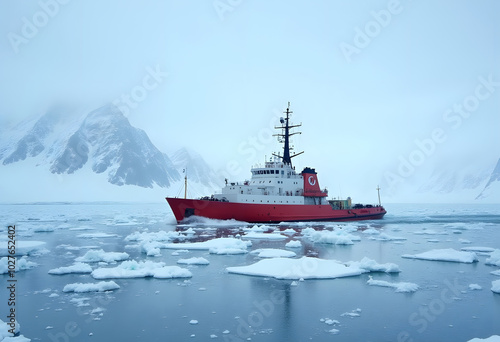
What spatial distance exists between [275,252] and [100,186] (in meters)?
144

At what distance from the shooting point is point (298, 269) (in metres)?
13.5

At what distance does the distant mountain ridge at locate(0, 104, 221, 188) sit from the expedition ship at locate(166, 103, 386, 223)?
430 ft

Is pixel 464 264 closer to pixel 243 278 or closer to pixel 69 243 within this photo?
pixel 243 278

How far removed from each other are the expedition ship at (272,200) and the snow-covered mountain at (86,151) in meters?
125

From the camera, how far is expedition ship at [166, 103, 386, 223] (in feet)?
107

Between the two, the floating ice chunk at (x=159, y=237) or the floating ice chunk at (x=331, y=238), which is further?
the floating ice chunk at (x=159, y=237)

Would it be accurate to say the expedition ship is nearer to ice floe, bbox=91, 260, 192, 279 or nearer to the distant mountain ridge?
ice floe, bbox=91, 260, 192, 279

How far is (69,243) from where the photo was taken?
22.4m

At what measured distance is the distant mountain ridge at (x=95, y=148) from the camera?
156 metres

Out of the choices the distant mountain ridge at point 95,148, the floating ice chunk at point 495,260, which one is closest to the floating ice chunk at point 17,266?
the floating ice chunk at point 495,260

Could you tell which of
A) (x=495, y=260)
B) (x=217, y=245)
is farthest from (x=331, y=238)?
(x=495, y=260)

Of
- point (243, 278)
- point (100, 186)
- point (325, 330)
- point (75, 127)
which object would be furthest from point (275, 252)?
point (75, 127)

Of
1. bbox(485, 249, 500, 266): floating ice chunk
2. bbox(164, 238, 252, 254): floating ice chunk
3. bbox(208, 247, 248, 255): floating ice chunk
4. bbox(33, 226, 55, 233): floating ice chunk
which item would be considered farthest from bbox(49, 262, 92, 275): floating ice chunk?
bbox(33, 226, 55, 233): floating ice chunk

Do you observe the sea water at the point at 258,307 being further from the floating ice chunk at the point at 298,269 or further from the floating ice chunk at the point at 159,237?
the floating ice chunk at the point at 159,237
